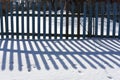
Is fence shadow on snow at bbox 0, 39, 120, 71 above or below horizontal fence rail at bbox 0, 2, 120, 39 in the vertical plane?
below

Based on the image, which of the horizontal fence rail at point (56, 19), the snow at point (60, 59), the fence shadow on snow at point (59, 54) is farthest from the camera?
the horizontal fence rail at point (56, 19)

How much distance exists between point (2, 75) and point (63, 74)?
1.24 metres

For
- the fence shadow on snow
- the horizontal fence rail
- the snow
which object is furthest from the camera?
the horizontal fence rail

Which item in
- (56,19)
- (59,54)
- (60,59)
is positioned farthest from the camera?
(56,19)

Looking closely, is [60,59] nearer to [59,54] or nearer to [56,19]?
[59,54]

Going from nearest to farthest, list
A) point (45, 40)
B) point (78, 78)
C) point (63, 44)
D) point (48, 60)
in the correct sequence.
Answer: point (78, 78), point (48, 60), point (63, 44), point (45, 40)

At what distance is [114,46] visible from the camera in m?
8.02

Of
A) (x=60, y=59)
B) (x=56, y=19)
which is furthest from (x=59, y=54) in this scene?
(x=56, y=19)

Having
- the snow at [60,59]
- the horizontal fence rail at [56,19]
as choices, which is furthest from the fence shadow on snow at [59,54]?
the horizontal fence rail at [56,19]

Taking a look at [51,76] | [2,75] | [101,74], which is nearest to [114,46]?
[101,74]

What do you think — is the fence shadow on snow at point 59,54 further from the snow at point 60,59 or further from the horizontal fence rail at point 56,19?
the horizontal fence rail at point 56,19

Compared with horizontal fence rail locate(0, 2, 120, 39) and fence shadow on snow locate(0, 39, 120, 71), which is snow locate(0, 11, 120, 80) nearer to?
fence shadow on snow locate(0, 39, 120, 71)

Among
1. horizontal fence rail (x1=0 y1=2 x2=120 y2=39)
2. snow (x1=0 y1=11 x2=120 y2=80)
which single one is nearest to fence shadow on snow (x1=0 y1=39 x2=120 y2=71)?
snow (x1=0 y1=11 x2=120 y2=80)

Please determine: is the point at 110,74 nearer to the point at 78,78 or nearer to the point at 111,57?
the point at 78,78
